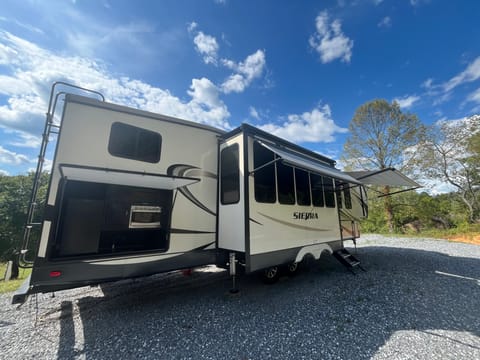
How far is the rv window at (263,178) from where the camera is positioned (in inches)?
143

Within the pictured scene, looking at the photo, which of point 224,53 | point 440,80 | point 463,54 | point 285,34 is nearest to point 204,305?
point 224,53

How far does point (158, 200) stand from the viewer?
11.4 feet

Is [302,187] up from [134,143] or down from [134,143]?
down

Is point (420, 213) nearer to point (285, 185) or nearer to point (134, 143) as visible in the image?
point (285, 185)

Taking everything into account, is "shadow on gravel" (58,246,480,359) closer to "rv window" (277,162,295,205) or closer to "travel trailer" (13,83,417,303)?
"travel trailer" (13,83,417,303)

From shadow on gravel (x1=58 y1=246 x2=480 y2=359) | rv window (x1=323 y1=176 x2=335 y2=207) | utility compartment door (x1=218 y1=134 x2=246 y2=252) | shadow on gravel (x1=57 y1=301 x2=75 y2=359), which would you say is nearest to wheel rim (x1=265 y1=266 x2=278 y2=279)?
shadow on gravel (x1=58 y1=246 x2=480 y2=359)

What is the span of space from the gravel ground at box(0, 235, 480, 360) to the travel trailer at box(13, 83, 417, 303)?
2.26 ft

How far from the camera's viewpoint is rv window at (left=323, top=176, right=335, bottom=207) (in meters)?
5.26

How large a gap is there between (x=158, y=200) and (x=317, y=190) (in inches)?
150

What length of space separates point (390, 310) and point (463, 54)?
10.6 metres

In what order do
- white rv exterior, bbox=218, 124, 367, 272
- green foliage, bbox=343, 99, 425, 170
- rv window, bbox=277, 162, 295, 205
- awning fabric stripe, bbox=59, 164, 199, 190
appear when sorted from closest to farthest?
1. awning fabric stripe, bbox=59, 164, 199, 190
2. white rv exterior, bbox=218, 124, 367, 272
3. rv window, bbox=277, 162, 295, 205
4. green foliage, bbox=343, 99, 425, 170

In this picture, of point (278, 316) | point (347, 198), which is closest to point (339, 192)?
point (347, 198)

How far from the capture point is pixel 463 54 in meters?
7.63

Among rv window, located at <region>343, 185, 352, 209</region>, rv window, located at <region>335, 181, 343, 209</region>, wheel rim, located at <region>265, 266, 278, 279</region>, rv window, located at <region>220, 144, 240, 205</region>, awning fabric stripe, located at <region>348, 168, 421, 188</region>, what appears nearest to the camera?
rv window, located at <region>220, 144, 240, 205</region>
